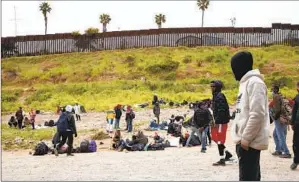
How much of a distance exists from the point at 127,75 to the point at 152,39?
741 centimetres

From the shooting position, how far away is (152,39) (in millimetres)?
55375

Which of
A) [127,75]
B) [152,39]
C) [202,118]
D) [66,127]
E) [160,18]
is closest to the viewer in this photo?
[202,118]

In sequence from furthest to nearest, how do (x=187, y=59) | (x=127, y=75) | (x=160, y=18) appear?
(x=160, y=18) < (x=187, y=59) < (x=127, y=75)

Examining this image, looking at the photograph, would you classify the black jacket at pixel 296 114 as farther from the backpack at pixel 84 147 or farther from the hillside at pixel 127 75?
the hillside at pixel 127 75

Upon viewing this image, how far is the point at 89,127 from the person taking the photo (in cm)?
2833

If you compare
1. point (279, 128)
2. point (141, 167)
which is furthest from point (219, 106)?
point (141, 167)

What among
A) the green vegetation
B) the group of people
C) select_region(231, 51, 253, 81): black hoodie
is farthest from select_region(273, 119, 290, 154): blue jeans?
the group of people

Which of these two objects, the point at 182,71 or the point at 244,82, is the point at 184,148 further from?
the point at 182,71

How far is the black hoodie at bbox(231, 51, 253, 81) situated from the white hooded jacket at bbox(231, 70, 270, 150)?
11 cm

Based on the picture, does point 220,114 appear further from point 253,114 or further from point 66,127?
point 253,114

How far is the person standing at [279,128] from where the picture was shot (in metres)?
12.6

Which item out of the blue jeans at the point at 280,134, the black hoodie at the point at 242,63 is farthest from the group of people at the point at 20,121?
the black hoodie at the point at 242,63

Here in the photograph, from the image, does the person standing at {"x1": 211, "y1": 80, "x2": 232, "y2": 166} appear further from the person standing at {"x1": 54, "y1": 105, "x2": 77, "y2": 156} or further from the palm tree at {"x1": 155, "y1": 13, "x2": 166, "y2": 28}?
the palm tree at {"x1": 155, "y1": 13, "x2": 166, "y2": 28}

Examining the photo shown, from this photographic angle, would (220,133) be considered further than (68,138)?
No
